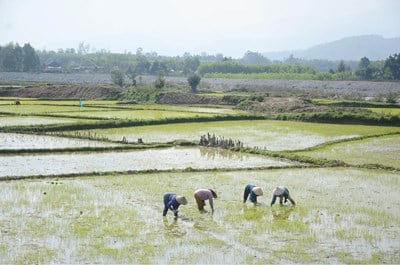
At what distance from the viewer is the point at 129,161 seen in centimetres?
1850

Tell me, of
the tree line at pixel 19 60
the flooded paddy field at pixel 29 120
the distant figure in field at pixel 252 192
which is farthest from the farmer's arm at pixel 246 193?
the tree line at pixel 19 60

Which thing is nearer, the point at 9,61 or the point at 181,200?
the point at 181,200

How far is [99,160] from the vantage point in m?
18.5

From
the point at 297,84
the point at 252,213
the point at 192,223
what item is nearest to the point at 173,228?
the point at 192,223

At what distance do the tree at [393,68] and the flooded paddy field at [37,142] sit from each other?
183 ft

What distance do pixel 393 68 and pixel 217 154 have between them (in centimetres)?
5505

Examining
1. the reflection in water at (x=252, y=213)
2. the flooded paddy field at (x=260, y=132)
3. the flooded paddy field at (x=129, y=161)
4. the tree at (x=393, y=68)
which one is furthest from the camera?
the tree at (x=393, y=68)

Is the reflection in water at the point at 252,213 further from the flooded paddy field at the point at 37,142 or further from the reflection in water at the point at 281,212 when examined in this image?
the flooded paddy field at the point at 37,142

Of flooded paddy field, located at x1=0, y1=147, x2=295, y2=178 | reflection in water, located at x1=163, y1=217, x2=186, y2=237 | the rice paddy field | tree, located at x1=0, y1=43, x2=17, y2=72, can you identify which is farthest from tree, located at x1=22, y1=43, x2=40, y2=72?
reflection in water, located at x1=163, y1=217, x2=186, y2=237

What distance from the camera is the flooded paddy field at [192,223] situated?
9.20m

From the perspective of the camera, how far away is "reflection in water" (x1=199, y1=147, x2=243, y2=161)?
20.1 metres

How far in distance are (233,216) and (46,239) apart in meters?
3.99

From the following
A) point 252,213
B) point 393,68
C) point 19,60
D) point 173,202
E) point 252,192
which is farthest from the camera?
point 19,60

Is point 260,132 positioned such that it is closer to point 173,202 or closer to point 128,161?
point 128,161
